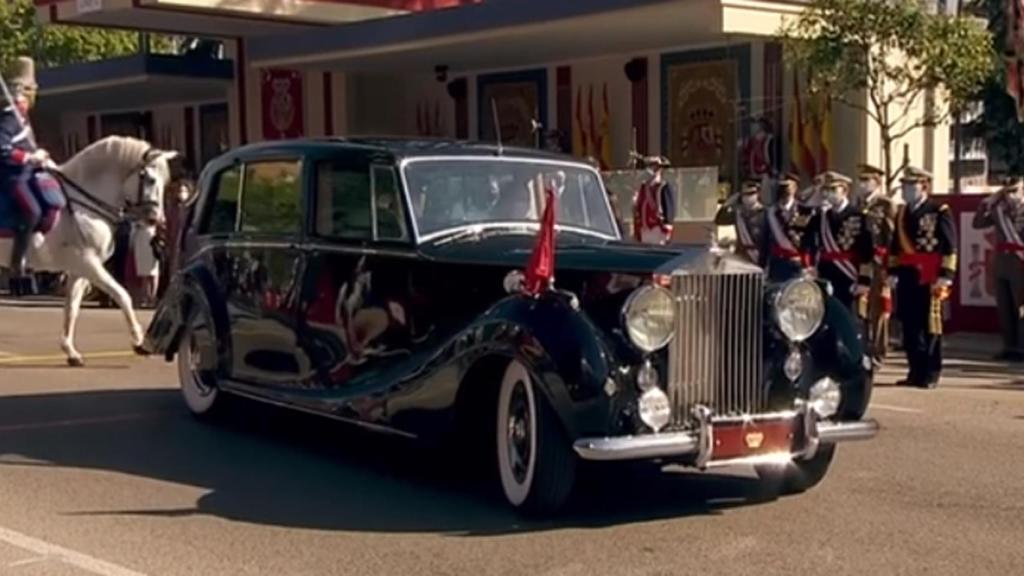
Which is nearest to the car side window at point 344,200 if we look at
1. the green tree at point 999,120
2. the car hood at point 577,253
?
the car hood at point 577,253

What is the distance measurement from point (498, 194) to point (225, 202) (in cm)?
262

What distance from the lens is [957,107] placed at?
21.2 m

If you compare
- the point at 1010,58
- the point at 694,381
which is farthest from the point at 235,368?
the point at 1010,58

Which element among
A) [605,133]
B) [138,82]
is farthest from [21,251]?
[138,82]

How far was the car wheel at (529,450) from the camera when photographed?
26.3 ft

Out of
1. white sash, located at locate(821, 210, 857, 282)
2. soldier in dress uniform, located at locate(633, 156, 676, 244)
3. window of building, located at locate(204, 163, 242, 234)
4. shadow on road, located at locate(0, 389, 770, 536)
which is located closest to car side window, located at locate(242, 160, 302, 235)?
window of building, located at locate(204, 163, 242, 234)

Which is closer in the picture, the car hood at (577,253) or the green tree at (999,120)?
the car hood at (577,253)

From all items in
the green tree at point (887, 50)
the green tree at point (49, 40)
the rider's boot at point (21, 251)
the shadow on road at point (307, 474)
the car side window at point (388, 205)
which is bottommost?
the shadow on road at point (307, 474)

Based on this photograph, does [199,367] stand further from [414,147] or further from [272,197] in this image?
[414,147]

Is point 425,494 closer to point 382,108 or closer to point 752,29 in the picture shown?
point 752,29

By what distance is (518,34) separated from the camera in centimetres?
2433

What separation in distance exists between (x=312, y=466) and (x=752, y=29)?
13.2 m

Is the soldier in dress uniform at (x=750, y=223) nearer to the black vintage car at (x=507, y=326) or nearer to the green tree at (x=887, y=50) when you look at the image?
the green tree at (x=887, y=50)

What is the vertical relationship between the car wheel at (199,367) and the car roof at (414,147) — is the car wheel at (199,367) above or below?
below
